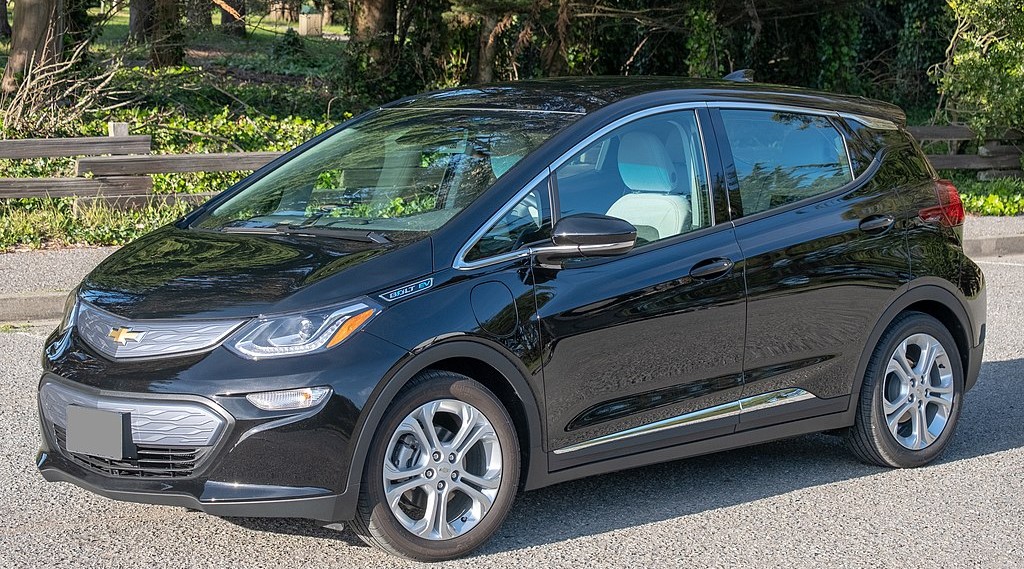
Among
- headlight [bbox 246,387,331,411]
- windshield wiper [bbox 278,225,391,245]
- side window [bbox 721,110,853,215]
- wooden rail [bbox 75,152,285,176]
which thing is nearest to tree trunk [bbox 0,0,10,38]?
wooden rail [bbox 75,152,285,176]

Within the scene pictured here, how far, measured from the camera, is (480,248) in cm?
471

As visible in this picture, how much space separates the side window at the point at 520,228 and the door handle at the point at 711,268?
2.18 feet

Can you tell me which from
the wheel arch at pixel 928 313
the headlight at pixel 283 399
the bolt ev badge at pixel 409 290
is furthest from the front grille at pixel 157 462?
the wheel arch at pixel 928 313

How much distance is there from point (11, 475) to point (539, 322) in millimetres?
2556

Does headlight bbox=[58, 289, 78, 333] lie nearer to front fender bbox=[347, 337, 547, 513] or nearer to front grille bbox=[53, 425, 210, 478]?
front grille bbox=[53, 425, 210, 478]

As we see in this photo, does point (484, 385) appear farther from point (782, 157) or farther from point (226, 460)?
point (782, 157)

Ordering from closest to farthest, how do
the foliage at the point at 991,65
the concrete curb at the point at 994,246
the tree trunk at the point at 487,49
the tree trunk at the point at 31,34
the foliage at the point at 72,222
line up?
the foliage at the point at 72,222, the concrete curb at the point at 994,246, the tree trunk at the point at 31,34, the foliage at the point at 991,65, the tree trunk at the point at 487,49

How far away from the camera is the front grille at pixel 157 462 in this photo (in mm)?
4281

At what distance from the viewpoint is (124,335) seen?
4.40 metres

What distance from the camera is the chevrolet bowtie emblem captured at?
14.3ft

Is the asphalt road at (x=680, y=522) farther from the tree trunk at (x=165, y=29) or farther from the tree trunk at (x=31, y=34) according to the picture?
the tree trunk at (x=165, y=29)

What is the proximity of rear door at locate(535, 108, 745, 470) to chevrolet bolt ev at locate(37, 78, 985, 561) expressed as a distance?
0.01 meters

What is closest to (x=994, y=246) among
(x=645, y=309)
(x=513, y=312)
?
(x=645, y=309)

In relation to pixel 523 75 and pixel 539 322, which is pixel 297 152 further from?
pixel 523 75
